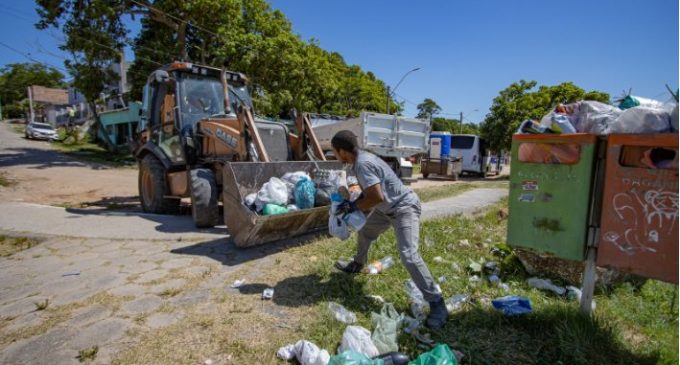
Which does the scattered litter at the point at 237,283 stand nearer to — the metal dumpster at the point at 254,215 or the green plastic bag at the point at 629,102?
the metal dumpster at the point at 254,215

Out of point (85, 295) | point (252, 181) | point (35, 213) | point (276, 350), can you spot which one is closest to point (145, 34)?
point (35, 213)

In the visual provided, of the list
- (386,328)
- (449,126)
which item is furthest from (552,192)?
(449,126)

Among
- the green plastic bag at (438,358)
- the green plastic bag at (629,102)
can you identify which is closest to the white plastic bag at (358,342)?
the green plastic bag at (438,358)

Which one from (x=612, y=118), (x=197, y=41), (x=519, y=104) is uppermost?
(x=197, y=41)

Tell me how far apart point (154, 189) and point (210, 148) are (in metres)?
1.38

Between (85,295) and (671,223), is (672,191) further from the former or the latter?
(85,295)

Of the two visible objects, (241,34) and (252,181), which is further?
(241,34)

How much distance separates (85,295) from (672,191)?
425cm

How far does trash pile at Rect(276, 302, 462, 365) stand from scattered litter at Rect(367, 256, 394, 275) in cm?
94

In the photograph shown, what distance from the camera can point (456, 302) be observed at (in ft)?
9.94

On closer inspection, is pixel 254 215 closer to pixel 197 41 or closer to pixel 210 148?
pixel 210 148

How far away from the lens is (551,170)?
249 centimetres

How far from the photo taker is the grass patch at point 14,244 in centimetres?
485

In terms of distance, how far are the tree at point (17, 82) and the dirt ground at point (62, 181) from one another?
4056 centimetres
